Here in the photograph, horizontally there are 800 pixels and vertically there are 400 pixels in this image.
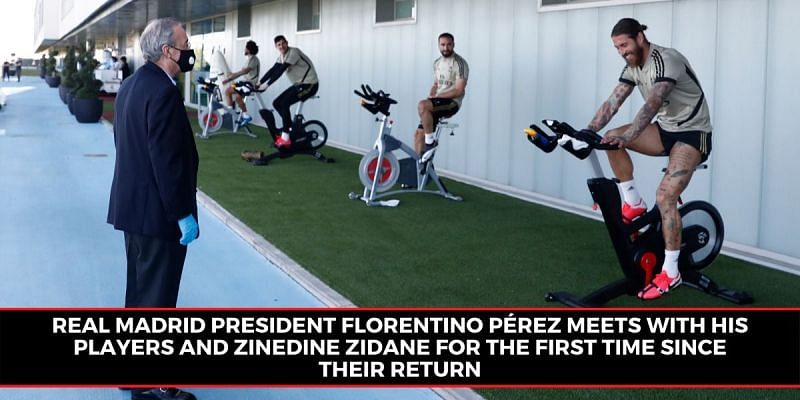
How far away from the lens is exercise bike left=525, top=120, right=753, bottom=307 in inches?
183

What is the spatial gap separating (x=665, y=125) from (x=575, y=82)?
142 inches

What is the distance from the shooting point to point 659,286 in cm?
512

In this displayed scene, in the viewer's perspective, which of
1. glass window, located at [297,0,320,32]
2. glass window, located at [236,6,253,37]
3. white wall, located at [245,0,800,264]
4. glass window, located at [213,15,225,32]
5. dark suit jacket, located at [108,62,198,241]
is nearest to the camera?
dark suit jacket, located at [108,62,198,241]

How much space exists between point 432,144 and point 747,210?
10.5ft

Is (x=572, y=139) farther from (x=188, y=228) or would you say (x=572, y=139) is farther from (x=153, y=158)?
(x=153, y=158)

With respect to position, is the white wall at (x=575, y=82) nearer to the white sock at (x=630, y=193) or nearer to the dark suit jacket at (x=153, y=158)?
the white sock at (x=630, y=193)

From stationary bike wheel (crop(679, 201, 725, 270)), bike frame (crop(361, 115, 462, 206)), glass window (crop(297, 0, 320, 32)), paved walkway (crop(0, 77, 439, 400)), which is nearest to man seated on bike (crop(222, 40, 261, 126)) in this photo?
glass window (crop(297, 0, 320, 32))

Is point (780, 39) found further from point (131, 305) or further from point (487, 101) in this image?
point (131, 305)

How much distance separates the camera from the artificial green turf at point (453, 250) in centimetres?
524

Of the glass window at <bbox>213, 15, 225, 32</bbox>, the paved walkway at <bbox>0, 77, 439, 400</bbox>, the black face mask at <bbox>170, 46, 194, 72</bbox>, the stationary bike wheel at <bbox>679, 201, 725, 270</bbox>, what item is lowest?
the paved walkway at <bbox>0, 77, 439, 400</bbox>

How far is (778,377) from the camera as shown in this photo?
3814 millimetres

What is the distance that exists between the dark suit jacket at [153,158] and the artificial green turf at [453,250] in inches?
60.3

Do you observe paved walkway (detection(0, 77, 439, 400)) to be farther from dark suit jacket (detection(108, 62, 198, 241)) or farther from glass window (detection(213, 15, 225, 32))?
glass window (detection(213, 15, 225, 32))

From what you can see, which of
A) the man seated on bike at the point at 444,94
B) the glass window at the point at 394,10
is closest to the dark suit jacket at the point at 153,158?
the man seated on bike at the point at 444,94
